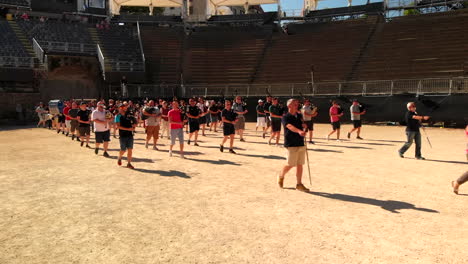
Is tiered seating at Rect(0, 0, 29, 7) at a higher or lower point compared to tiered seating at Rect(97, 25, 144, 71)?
higher

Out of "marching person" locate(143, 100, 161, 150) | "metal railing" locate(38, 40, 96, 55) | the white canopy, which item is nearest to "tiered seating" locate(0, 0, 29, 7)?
the white canopy

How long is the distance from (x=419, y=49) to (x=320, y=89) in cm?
973

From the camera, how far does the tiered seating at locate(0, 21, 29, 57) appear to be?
29.6 metres

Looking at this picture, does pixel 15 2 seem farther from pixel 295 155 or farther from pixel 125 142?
pixel 295 155

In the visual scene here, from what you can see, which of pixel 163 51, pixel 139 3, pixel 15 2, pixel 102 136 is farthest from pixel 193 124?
pixel 15 2

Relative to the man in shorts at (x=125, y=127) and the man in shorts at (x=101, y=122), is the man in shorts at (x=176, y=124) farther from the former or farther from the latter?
the man in shorts at (x=101, y=122)

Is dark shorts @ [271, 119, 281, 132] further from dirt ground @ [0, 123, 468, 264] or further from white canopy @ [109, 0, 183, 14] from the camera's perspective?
white canopy @ [109, 0, 183, 14]

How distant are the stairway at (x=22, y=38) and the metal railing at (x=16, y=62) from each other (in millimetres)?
1650

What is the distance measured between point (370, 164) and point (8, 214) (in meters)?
8.88

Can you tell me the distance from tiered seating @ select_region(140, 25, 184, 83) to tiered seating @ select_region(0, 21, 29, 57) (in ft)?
36.1

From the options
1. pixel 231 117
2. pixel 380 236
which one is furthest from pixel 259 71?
pixel 380 236

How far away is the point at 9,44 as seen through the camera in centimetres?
3088

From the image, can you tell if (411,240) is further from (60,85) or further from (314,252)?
(60,85)

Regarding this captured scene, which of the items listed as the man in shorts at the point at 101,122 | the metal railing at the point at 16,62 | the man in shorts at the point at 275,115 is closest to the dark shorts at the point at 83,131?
the man in shorts at the point at 101,122
